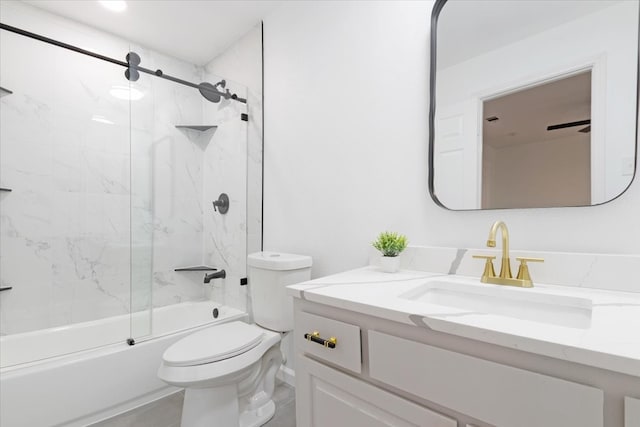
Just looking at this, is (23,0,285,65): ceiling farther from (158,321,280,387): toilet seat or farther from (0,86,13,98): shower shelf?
(158,321,280,387): toilet seat

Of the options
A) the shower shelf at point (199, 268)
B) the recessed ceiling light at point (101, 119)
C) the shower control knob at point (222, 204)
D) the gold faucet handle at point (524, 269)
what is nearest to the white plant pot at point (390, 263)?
the gold faucet handle at point (524, 269)

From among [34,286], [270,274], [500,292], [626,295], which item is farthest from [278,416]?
[34,286]

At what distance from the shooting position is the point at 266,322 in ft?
5.38

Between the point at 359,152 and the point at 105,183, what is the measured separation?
189 cm

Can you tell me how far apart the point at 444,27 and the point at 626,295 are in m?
1.15

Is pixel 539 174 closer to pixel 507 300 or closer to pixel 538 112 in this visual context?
pixel 538 112

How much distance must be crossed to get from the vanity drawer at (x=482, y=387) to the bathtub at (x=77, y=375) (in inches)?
60.7

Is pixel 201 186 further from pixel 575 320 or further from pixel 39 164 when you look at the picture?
pixel 575 320

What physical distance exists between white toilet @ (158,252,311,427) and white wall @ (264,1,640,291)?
28 centimetres

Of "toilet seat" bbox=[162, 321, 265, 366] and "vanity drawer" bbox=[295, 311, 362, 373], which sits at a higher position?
"vanity drawer" bbox=[295, 311, 362, 373]

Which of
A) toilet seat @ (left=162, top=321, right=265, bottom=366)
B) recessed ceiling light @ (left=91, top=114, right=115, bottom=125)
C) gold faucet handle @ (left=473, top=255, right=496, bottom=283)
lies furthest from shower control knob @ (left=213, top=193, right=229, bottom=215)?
gold faucet handle @ (left=473, top=255, right=496, bottom=283)

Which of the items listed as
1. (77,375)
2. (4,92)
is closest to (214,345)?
(77,375)

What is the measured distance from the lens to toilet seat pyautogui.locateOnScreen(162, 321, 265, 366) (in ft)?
4.18

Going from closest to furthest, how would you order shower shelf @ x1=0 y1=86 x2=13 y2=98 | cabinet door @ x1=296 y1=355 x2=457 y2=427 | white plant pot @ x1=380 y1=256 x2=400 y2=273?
cabinet door @ x1=296 y1=355 x2=457 y2=427 → white plant pot @ x1=380 y1=256 x2=400 y2=273 → shower shelf @ x1=0 y1=86 x2=13 y2=98
